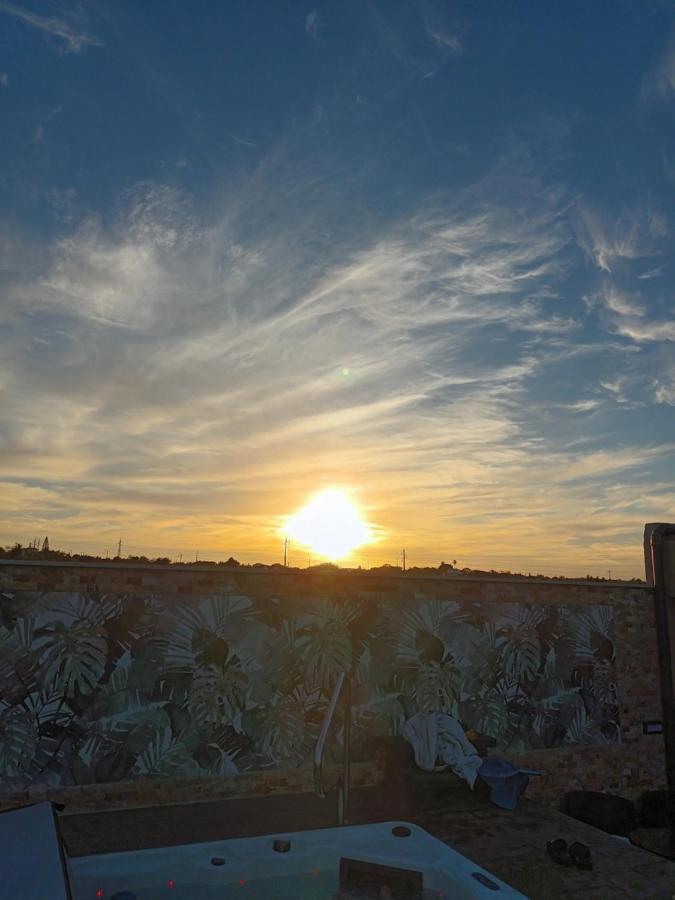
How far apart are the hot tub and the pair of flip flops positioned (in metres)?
1.42

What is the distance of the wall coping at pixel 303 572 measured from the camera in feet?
29.2

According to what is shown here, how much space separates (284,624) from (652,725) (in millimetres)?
7626

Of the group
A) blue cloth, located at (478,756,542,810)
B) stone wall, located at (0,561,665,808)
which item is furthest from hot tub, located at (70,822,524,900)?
stone wall, located at (0,561,665,808)

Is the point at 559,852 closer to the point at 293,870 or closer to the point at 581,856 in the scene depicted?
the point at 581,856

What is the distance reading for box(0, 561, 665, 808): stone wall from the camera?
8578 millimetres

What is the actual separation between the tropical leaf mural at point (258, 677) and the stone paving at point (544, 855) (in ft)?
7.88

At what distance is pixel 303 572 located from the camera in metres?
10.2

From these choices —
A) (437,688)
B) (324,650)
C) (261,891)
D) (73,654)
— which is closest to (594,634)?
(437,688)

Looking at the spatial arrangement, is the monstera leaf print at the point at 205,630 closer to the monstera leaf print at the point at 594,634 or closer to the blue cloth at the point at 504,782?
the blue cloth at the point at 504,782

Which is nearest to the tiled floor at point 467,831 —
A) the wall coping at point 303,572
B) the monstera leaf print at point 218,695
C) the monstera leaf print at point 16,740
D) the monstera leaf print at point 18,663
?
the monstera leaf print at point 16,740

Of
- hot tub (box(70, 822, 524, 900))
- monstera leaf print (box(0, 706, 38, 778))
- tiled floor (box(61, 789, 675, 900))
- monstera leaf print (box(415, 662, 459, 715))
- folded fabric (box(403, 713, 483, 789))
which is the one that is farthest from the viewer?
monstera leaf print (box(415, 662, 459, 715))

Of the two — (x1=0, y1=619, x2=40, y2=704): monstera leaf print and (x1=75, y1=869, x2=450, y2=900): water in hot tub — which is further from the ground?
(x1=0, y1=619, x2=40, y2=704): monstera leaf print

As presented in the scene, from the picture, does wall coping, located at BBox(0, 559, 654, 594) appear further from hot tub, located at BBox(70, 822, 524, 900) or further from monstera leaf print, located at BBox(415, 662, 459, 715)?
hot tub, located at BBox(70, 822, 524, 900)

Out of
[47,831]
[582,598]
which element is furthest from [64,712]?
[582,598]
